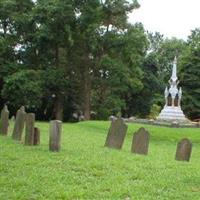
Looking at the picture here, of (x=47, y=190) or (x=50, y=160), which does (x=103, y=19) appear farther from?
(x=47, y=190)

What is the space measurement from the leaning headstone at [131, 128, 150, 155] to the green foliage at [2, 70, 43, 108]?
2773cm

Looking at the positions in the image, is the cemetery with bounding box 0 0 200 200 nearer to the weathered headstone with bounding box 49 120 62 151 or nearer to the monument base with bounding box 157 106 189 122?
the monument base with bounding box 157 106 189 122

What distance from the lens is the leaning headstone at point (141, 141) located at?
1605cm

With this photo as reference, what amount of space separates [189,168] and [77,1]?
115ft

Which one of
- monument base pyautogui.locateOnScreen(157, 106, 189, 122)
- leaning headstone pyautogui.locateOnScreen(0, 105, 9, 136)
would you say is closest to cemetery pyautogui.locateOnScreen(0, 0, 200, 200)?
monument base pyautogui.locateOnScreen(157, 106, 189, 122)

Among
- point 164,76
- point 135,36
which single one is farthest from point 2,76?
point 164,76

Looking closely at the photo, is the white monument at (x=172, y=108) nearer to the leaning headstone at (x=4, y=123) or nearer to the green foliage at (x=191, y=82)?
the green foliage at (x=191, y=82)

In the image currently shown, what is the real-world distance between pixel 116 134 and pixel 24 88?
2671 centimetres

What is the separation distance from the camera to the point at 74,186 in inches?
367

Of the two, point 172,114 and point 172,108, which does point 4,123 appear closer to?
point 172,114

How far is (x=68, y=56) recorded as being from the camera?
157 ft

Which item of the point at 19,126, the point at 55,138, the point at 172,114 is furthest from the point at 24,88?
the point at 55,138

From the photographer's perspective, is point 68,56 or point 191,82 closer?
point 68,56

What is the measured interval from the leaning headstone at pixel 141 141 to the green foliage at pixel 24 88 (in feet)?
91.0
